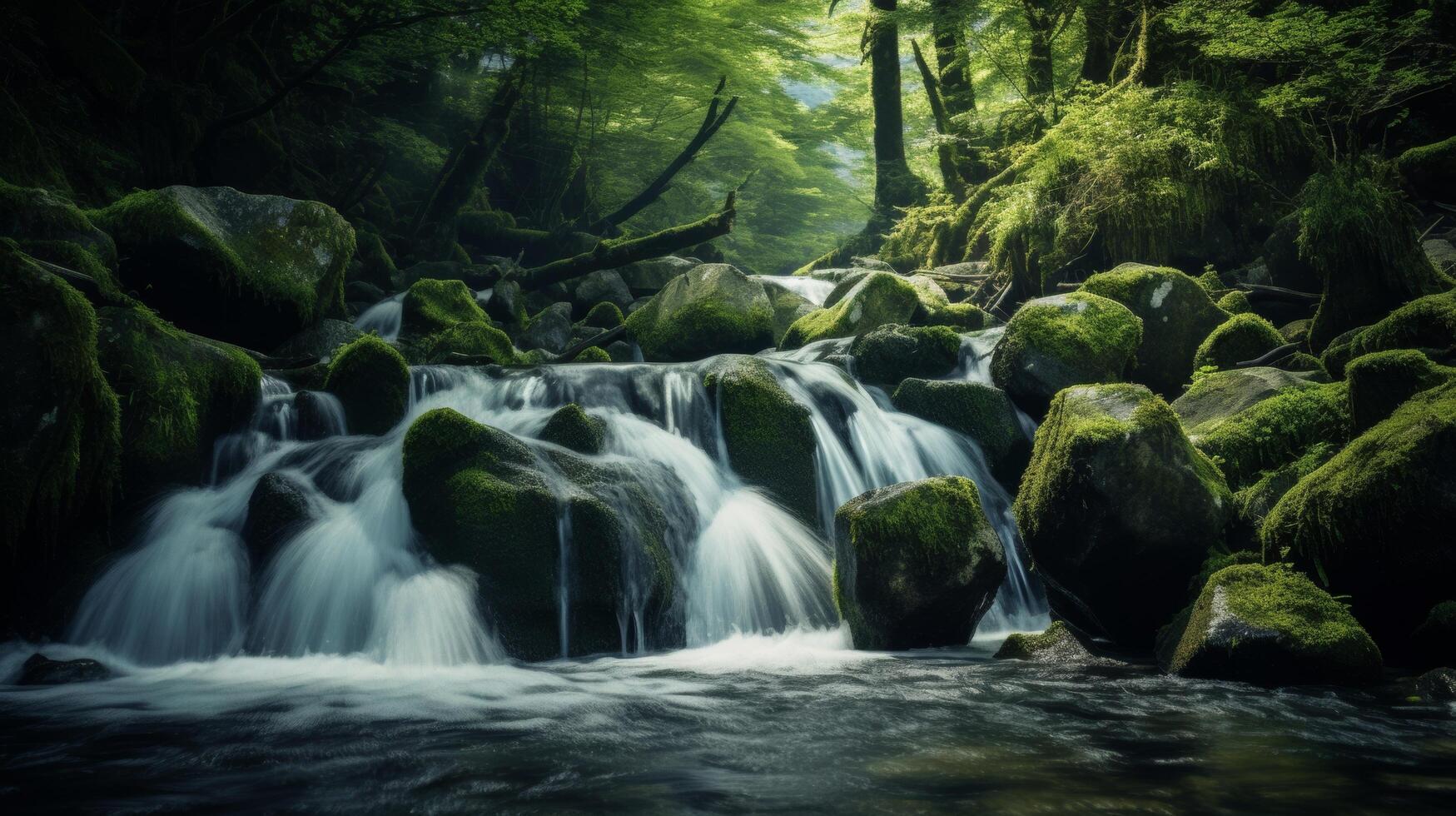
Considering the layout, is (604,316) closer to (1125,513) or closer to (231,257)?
(231,257)

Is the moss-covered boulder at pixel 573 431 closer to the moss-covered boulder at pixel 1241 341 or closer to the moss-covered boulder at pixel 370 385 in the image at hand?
the moss-covered boulder at pixel 370 385

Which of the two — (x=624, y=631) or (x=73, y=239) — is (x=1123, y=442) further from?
(x=73, y=239)

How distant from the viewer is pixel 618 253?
1564 centimetres

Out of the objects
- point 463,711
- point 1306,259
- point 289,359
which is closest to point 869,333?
point 1306,259

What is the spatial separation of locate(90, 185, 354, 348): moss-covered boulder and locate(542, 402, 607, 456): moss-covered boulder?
4022 millimetres

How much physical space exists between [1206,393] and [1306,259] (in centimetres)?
343

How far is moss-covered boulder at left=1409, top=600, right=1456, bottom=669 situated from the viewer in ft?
13.3

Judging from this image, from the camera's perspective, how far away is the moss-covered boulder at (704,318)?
473 inches

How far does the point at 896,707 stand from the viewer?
13.5 ft

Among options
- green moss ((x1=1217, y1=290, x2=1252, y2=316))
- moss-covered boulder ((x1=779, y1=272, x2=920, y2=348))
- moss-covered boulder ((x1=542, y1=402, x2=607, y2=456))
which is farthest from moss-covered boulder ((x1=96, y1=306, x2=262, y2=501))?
green moss ((x1=1217, y1=290, x2=1252, y2=316))

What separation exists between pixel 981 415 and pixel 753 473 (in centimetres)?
257

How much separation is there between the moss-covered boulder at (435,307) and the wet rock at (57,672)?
25.6ft

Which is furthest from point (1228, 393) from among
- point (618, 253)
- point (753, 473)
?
point (618, 253)

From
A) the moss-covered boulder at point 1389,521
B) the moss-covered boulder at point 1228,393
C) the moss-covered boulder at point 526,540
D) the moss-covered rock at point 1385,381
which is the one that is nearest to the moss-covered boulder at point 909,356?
the moss-covered boulder at point 1228,393
